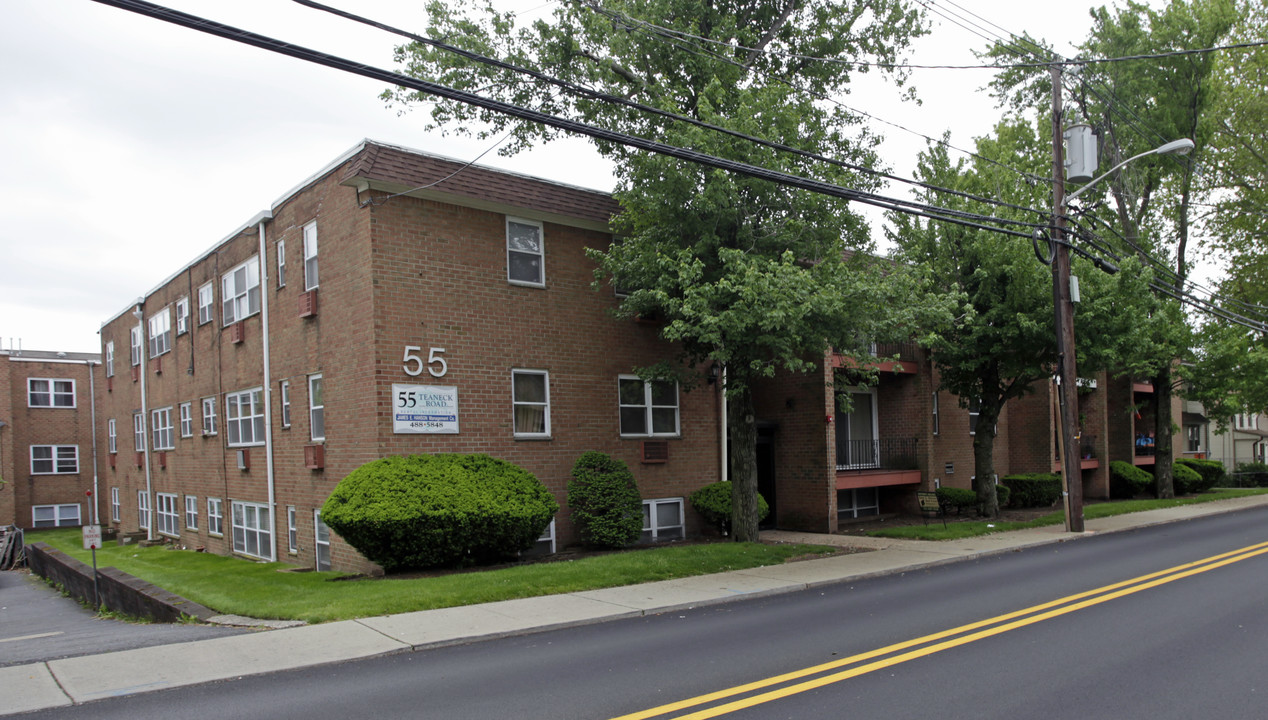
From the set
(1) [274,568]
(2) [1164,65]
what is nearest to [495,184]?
(1) [274,568]

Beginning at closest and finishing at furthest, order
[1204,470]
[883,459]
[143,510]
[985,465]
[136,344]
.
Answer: [985,465], [883,459], [143,510], [136,344], [1204,470]

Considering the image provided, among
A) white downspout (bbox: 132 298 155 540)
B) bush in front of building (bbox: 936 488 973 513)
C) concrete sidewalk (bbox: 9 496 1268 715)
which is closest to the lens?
concrete sidewalk (bbox: 9 496 1268 715)

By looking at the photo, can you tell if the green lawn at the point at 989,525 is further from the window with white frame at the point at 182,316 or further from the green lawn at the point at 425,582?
the window with white frame at the point at 182,316

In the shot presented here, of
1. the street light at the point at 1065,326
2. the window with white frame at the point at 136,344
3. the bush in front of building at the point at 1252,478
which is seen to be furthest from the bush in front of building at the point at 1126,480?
the window with white frame at the point at 136,344

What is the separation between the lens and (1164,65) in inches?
1003

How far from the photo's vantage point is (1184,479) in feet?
100

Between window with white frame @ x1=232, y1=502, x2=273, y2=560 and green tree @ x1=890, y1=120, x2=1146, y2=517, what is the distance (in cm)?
1568

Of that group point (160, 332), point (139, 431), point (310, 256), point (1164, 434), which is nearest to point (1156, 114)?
point (1164, 434)

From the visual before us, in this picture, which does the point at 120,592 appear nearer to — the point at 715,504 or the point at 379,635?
the point at 379,635

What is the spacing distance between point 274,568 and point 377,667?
33.3ft

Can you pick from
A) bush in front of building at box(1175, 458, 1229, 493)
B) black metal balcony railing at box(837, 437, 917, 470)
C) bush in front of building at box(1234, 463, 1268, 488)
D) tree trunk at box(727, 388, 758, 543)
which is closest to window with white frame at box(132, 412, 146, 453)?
tree trunk at box(727, 388, 758, 543)

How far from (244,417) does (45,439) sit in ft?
90.8

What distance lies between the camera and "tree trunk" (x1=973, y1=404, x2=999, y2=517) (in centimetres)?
2192

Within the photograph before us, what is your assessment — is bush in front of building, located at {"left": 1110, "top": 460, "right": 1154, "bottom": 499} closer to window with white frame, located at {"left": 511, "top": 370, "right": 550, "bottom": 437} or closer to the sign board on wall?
window with white frame, located at {"left": 511, "top": 370, "right": 550, "bottom": 437}
